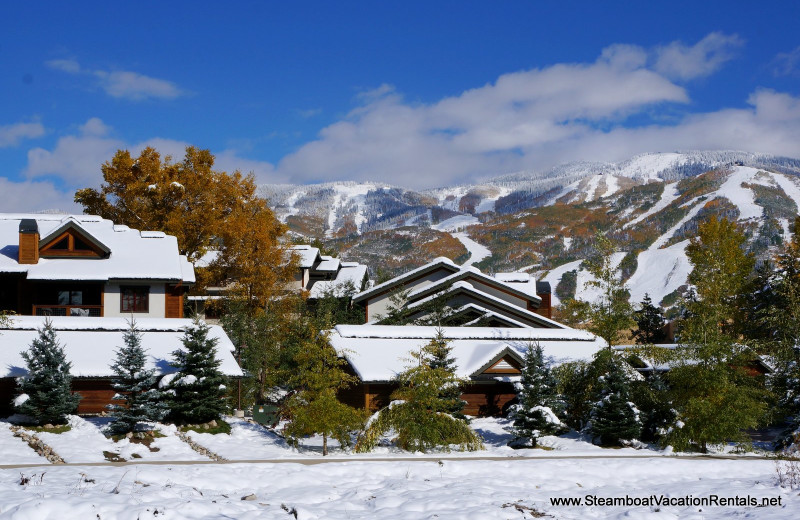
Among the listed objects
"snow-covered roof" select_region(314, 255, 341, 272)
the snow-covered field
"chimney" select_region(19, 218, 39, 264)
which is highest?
"snow-covered roof" select_region(314, 255, 341, 272)

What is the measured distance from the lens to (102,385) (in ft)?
96.3

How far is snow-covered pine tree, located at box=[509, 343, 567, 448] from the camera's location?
26.5 metres

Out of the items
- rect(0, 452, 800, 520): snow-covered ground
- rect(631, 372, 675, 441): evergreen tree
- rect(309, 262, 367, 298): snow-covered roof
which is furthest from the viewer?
rect(309, 262, 367, 298): snow-covered roof

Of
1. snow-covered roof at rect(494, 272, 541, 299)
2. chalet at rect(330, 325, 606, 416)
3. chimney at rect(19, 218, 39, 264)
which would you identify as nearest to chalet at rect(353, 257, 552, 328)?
snow-covered roof at rect(494, 272, 541, 299)

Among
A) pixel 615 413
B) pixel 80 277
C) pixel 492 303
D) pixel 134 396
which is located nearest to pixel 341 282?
pixel 492 303

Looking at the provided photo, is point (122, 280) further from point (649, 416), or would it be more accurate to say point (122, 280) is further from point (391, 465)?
point (649, 416)

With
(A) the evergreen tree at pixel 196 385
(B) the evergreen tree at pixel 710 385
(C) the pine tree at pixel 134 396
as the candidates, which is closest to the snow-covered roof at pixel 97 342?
(A) the evergreen tree at pixel 196 385

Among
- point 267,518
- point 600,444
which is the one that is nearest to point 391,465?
point 267,518

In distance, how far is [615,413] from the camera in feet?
88.5

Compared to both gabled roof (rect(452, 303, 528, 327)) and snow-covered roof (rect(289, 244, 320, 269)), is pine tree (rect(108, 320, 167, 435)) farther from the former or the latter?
snow-covered roof (rect(289, 244, 320, 269))

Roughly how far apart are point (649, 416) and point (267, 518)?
739 inches

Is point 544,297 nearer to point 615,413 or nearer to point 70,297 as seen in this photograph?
point 615,413

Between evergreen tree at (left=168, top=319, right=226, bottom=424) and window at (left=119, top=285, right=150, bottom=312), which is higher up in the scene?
window at (left=119, top=285, right=150, bottom=312)

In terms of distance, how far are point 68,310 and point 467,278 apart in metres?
24.0
